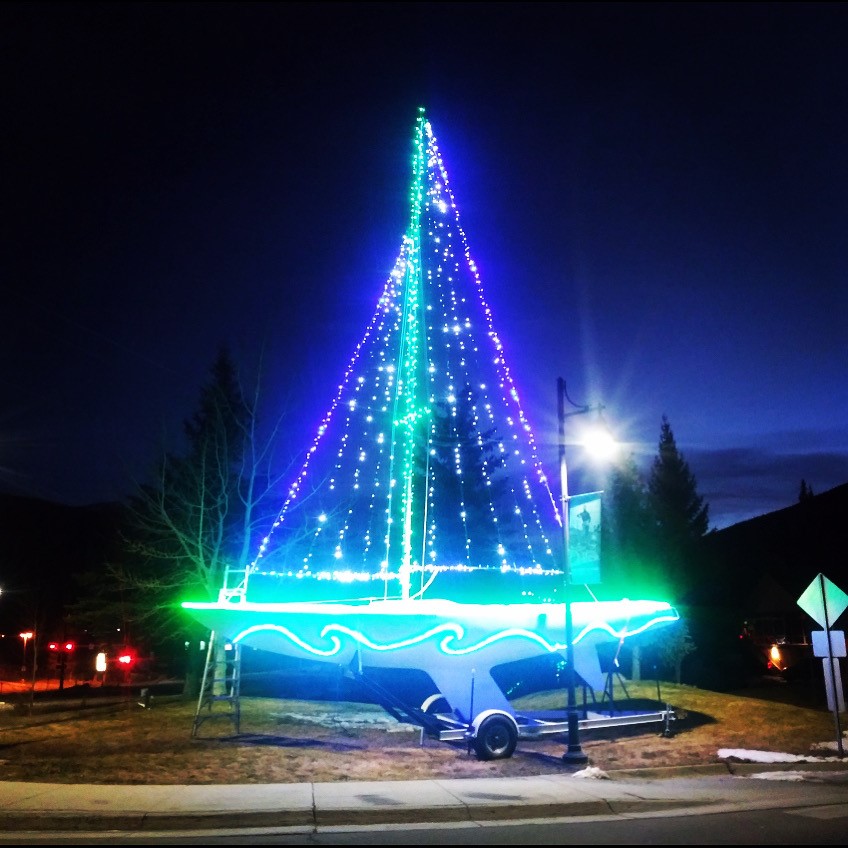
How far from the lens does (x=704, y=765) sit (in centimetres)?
1352

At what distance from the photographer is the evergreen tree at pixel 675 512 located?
35.5 m

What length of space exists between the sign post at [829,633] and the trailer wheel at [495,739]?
17.9 feet

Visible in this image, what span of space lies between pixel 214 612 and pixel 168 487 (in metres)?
12.2

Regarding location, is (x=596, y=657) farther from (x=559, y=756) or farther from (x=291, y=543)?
(x=291, y=543)

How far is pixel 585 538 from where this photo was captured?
14.7m

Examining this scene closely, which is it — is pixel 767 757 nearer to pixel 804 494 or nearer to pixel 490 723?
pixel 490 723

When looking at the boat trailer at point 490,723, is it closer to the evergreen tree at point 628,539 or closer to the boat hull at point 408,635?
the boat hull at point 408,635

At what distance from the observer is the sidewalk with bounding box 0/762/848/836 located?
9.80 metres

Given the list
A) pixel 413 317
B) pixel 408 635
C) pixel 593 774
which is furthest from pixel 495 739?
pixel 413 317

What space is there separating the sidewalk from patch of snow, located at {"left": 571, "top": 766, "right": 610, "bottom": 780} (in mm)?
39

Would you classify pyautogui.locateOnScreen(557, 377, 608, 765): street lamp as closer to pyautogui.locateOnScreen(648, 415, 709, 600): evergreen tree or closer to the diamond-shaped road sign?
the diamond-shaped road sign

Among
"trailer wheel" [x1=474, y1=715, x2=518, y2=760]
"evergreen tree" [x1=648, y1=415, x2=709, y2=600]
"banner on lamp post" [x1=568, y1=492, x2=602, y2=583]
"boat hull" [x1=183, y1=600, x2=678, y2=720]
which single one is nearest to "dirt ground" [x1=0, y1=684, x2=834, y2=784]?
"trailer wheel" [x1=474, y1=715, x2=518, y2=760]

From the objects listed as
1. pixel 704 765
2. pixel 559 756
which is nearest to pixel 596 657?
pixel 559 756

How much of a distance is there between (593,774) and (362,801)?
4042mm
